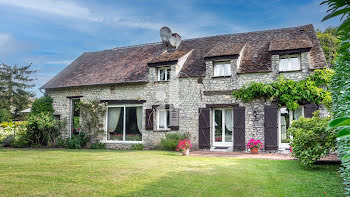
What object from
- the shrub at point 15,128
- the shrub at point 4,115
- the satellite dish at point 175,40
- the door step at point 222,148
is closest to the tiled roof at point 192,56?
the satellite dish at point 175,40

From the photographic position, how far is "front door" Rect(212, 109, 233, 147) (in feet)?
44.3

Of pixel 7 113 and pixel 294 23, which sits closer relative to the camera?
pixel 294 23

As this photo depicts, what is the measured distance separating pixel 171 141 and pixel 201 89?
9.65 ft

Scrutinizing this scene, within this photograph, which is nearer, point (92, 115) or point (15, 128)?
point (92, 115)

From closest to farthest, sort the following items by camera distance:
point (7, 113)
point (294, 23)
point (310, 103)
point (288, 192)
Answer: point (288, 192)
point (310, 103)
point (294, 23)
point (7, 113)

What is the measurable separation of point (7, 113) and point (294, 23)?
32011 millimetres

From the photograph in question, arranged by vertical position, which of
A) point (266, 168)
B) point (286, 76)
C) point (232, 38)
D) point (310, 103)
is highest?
point (232, 38)

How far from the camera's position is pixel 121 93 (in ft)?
50.1

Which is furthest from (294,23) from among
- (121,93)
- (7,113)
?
(7,113)

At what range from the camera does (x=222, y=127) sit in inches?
536

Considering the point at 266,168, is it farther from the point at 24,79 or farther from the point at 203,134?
the point at 24,79

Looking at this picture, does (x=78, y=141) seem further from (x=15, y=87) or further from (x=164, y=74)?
(x=15, y=87)

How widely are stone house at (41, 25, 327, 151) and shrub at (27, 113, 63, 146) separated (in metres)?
0.60

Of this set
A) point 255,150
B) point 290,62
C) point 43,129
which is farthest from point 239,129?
point 43,129
